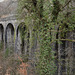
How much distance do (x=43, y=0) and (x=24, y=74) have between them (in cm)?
328

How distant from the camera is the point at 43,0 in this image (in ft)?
20.0

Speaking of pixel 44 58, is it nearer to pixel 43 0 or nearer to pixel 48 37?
pixel 48 37

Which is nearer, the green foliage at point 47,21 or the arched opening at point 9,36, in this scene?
the green foliage at point 47,21

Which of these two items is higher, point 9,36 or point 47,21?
point 47,21

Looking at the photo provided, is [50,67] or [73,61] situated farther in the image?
[73,61]

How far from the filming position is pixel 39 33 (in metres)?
6.09

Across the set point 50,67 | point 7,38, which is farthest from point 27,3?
point 7,38

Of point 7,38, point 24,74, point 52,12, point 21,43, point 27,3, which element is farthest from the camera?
point 7,38

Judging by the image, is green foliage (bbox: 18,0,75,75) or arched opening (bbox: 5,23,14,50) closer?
green foliage (bbox: 18,0,75,75)

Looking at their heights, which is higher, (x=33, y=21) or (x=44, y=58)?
(x=33, y=21)

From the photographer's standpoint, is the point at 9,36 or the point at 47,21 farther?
the point at 9,36

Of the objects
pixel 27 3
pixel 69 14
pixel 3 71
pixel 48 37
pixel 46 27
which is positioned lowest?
pixel 3 71

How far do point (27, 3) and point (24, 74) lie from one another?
326 centimetres

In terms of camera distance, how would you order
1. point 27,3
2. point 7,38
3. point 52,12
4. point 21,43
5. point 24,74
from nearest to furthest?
point 24,74
point 52,12
point 27,3
point 21,43
point 7,38
